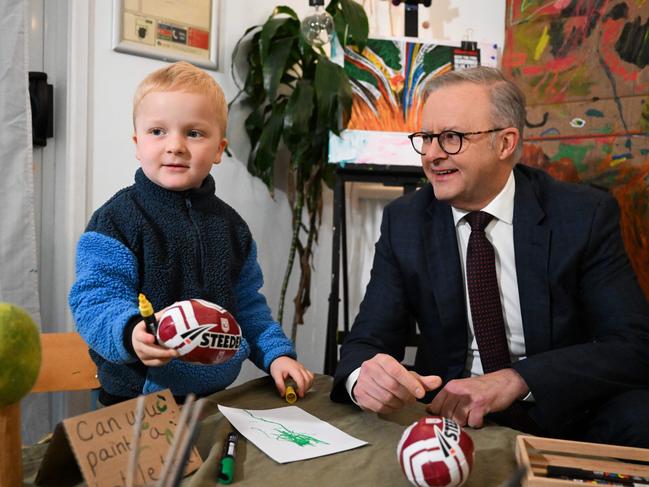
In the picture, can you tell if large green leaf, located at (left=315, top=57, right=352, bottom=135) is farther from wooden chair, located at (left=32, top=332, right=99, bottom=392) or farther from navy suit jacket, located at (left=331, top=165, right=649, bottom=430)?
wooden chair, located at (left=32, top=332, right=99, bottom=392)

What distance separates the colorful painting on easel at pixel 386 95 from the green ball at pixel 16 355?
2.05m

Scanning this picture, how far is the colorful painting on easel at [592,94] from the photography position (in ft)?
7.80

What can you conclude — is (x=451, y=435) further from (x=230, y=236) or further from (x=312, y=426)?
(x=230, y=236)

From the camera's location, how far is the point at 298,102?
2.61m

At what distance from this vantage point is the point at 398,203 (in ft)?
5.66

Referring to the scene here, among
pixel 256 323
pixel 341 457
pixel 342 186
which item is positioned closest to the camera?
pixel 341 457

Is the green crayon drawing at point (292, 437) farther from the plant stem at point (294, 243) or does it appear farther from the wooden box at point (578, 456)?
the plant stem at point (294, 243)

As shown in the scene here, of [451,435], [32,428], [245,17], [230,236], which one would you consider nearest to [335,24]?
[245,17]

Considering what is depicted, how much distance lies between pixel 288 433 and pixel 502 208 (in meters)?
0.95

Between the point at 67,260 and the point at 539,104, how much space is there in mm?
2136

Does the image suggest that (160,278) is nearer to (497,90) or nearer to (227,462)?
(227,462)

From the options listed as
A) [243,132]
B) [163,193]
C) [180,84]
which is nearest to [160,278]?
[163,193]

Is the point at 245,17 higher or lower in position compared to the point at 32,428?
higher

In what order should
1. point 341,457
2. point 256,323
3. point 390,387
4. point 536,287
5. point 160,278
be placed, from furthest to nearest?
1. point 536,287
2. point 256,323
3. point 160,278
4. point 390,387
5. point 341,457
